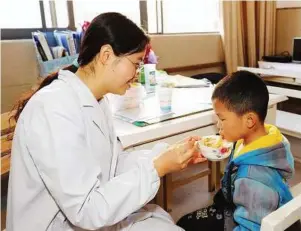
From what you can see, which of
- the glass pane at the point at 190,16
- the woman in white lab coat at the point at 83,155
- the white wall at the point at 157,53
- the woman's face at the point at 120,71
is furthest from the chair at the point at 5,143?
the glass pane at the point at 190,16

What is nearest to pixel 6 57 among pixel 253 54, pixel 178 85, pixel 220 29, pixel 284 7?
pixel 178 85

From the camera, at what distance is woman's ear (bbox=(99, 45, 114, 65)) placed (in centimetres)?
90

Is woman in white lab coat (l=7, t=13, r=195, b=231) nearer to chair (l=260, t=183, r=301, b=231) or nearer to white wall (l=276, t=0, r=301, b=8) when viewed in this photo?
chair (l=260, t=183, r=301, b=231)

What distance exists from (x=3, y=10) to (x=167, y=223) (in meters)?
2.03

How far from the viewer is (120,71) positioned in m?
0.95

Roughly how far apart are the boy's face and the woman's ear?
0.42m

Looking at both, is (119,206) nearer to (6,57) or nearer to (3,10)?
(6,57)

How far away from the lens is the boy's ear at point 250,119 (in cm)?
104

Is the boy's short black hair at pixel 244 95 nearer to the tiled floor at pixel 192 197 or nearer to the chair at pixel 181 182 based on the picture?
the chair at pixel 181 182

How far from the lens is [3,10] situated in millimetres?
2229

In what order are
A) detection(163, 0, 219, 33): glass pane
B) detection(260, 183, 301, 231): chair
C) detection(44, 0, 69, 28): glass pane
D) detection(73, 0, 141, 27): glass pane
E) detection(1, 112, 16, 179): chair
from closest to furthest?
detection(260, 183, 301, 231): chair, detection(1, 112, 16, 179): chair, detection(44, 0, 69, 28): glass pane, detection(73, 0, 141, 27): glass pane, detection(163, 0, 219, 33): glass pane

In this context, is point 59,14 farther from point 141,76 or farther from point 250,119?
point 250,119

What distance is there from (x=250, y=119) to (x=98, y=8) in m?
2.08

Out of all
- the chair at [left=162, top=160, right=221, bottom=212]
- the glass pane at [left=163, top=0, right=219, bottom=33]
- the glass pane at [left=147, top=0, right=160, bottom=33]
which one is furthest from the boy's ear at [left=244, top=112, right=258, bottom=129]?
the glass pane at [left=163, top=0, right=219, bottom=33]
